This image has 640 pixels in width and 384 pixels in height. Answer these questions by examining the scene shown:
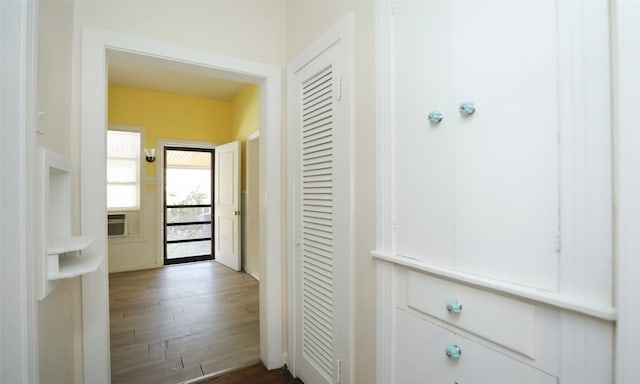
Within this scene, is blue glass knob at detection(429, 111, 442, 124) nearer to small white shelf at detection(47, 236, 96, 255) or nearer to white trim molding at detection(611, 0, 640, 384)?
white trim molding at detection(611, 0, 640, 384)

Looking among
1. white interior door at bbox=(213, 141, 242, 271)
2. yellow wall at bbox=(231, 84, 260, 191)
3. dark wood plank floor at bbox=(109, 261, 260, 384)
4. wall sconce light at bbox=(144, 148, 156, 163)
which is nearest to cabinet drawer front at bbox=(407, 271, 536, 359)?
→ dark wood plank floor at bbox=(109, 261, 260, 384)

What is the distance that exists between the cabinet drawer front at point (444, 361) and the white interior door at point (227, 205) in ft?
12.4

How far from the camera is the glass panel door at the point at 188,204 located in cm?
527

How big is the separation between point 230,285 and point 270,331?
209 cm

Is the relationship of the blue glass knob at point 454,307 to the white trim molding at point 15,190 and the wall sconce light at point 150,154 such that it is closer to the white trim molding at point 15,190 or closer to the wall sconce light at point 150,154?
the white trim molding at point 15,190

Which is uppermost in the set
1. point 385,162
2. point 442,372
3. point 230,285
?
point 385,162

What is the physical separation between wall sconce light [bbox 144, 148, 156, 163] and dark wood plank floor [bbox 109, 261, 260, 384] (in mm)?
1762

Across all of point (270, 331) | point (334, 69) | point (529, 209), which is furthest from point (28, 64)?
point (270, 331)

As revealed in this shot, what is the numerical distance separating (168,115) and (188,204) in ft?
5.20

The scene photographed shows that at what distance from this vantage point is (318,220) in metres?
1.72

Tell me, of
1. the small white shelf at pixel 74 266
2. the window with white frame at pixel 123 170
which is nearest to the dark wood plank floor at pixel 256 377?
the small white shelf at pixel 74 266

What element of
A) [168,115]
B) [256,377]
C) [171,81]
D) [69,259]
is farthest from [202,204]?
[69,259]

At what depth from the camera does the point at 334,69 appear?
1.55 metres

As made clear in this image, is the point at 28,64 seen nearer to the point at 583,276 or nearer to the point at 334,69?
the point at 334,69
